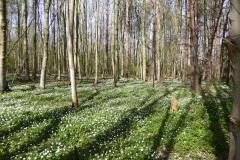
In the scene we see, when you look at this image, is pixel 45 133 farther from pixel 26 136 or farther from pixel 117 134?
pixel 117 134

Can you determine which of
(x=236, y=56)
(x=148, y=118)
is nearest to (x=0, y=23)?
(x=148, y=118)

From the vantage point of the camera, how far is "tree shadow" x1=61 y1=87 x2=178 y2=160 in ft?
29.3

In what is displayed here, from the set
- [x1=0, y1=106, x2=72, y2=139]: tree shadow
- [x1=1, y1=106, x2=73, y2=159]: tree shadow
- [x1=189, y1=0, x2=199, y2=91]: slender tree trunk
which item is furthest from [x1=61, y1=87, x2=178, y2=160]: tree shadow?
[x1=189, y1=0, x2=199, y2=91]: slender tree trunk

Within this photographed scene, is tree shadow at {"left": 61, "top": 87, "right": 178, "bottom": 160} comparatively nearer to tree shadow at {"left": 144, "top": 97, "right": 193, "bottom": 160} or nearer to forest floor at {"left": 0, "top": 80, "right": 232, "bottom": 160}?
forest floor at {"left": 0, "top": 80, "right": 232, "bottom": 160}

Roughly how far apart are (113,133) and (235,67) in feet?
27.2

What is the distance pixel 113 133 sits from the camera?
11.2 m

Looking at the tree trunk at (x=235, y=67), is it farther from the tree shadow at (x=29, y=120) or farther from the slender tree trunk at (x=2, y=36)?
the slender tree trunk at (x=2, y=36)

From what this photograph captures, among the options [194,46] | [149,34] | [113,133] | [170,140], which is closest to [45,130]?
[113,133]

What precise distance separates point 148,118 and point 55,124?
4.75 m

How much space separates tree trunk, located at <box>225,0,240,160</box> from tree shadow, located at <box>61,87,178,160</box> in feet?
18.2

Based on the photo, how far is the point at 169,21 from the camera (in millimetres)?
63938

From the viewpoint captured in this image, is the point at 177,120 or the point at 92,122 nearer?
the point at 92,122

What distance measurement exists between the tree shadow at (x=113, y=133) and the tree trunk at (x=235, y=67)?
5548mm

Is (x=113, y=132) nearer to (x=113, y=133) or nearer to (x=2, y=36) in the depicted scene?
(x=113, y=133)
